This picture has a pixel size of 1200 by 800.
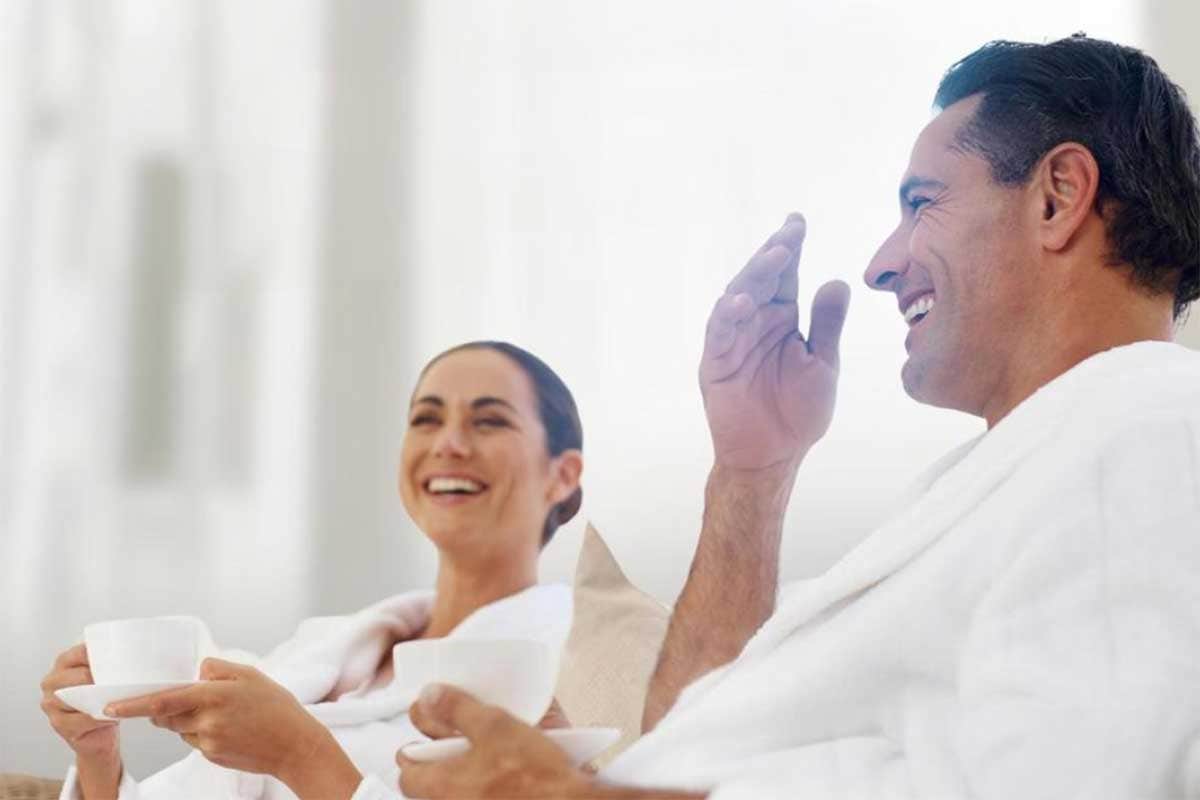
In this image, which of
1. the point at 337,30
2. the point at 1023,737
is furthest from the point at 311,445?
the point at 1023,737

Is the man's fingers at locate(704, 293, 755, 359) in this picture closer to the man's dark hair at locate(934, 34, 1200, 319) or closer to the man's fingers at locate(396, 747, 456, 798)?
the man's dark hair at locate(934, 34, 1200, 319)

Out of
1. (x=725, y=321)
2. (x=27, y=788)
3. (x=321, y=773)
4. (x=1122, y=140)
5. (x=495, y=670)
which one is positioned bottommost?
(x=27, y=788)

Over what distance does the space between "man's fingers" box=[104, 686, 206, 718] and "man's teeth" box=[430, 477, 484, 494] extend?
236 millimetres

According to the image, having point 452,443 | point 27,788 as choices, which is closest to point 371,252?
point 452,443

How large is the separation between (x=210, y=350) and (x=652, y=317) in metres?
0.40

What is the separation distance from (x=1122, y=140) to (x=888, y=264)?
172 millimetres

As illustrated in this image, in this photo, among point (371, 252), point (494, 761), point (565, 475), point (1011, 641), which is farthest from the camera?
point (371, 252)

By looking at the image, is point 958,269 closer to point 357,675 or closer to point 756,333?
point 756,333

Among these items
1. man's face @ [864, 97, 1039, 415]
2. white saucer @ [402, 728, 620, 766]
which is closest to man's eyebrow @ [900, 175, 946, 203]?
man's face @ [864, 97, 1039, 415]

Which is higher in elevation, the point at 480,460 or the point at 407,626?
the point at 480,460

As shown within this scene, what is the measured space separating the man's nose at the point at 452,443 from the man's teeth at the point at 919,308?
1.15ft

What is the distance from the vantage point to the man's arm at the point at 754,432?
102cm

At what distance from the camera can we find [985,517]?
0.79 meters

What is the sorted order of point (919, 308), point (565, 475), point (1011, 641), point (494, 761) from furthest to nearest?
point (565, 475) < point (919, 308) < point (494, 761) < point (1011, 641)
